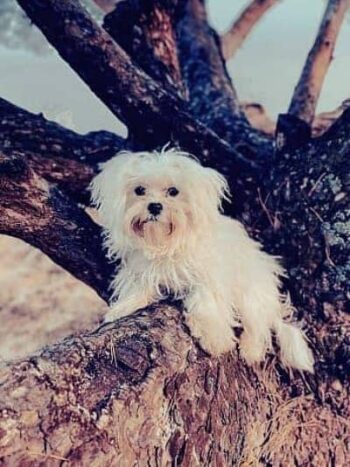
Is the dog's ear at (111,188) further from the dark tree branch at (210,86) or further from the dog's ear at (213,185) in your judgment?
the dark tree branch at (210,86)

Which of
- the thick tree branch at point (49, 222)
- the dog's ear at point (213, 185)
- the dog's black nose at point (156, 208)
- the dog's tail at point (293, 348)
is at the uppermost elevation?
the dog's ear at point (213, 185)

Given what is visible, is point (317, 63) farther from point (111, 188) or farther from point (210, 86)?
point (111, 188)

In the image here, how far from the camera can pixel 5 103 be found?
10.2ft

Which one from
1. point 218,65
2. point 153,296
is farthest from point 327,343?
point 218,65

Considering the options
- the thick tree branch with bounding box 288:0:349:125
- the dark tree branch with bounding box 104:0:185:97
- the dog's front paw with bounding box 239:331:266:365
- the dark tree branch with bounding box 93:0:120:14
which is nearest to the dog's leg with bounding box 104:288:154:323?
the dog's front paw with bounding box 239:331:266:365

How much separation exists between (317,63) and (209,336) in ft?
8.57

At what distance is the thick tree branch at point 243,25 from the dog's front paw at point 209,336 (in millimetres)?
4330

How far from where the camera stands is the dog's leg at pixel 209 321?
89.5 inches

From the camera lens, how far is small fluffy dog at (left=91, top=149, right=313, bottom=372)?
2.43 m

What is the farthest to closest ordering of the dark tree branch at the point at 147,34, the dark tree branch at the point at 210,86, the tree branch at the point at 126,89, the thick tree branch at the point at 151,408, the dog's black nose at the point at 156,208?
1. the dark tree branch at the point at 210,86
2. the dark tree branch at the point at 147,34
3. the tree branch at the point at 126,89
4. the dog's black nose at the point at 156,208
5. the thick tree branch at the point at 151,408

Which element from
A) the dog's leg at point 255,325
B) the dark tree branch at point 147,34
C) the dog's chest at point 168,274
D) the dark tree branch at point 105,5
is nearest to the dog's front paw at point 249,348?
the dog's leg at point 255,325

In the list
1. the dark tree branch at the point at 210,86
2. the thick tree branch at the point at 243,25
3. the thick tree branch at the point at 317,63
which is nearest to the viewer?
the dark tree branch at the point at 210,86

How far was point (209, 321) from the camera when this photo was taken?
2273 millimetres

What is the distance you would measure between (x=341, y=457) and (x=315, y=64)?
2.62 meters
